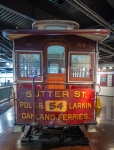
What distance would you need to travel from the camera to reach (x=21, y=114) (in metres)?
2.78

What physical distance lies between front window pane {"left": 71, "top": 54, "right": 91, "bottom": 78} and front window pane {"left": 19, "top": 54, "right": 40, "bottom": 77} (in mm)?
798

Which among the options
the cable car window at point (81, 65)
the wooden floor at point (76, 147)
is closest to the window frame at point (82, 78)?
the cable car window at point (81, 65)

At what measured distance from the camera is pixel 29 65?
3.08 meters

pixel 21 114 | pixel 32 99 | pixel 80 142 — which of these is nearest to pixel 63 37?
pixel 32 99

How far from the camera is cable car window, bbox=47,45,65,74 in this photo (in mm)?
3131

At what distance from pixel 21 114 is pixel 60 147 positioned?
47.4 inches

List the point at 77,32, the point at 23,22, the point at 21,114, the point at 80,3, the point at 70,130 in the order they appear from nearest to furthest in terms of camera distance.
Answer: the point at 77,32 < the point at 21,114 < the point at 80,3 < the point at 70,130 < the point at 23,22

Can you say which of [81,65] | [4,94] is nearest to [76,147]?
[81,65]

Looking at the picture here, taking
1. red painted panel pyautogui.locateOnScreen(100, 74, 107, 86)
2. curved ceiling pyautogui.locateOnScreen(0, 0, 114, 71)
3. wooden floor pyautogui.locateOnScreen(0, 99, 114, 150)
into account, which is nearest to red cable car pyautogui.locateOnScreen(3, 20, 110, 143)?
wooden floor pyautogui.locateOnScreen(0, 99, 114, 150)

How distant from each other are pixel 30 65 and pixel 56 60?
60 centimetres

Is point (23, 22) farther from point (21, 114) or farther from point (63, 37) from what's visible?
point (21, 114)

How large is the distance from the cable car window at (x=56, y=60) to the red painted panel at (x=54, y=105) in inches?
24.2

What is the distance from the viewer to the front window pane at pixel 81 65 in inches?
123

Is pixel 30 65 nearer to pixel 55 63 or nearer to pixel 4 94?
pixel 55 63
